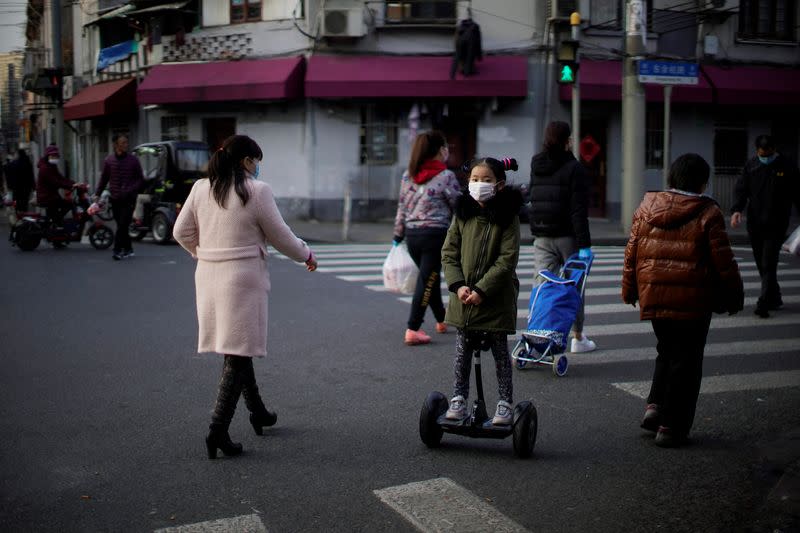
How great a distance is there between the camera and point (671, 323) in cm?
542

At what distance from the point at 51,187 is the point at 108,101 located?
12256mm

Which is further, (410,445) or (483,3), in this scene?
A: (483,3)

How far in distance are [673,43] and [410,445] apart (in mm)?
22693

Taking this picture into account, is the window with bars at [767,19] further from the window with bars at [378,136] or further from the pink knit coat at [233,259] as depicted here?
the pink knit coat at [233,259]

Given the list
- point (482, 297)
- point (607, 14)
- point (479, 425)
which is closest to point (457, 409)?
point (479, 425)

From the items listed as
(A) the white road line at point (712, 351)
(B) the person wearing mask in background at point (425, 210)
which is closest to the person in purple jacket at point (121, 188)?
(B) the person wearing mask in background at point (425, 210)

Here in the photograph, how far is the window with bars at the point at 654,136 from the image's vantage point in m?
25.1

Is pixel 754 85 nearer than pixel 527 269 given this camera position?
No

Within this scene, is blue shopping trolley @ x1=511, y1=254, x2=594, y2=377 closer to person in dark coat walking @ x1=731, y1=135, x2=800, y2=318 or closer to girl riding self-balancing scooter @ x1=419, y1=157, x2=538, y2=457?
girl riding self-balancing scooter @ x1=419, y1=157, x2=538, y2=457

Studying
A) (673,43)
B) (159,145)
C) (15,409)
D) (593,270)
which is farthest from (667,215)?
(673,43)

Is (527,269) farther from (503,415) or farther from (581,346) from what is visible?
(503,415)

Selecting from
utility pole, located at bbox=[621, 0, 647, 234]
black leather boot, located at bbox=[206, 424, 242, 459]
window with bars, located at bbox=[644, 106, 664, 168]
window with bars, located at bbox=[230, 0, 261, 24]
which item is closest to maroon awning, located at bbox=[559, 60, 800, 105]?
window with bars, located at bbox=[644, 106, 664, 168]

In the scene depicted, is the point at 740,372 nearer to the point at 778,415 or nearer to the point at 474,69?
the point at 778,415

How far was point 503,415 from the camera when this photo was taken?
5.20 metres
